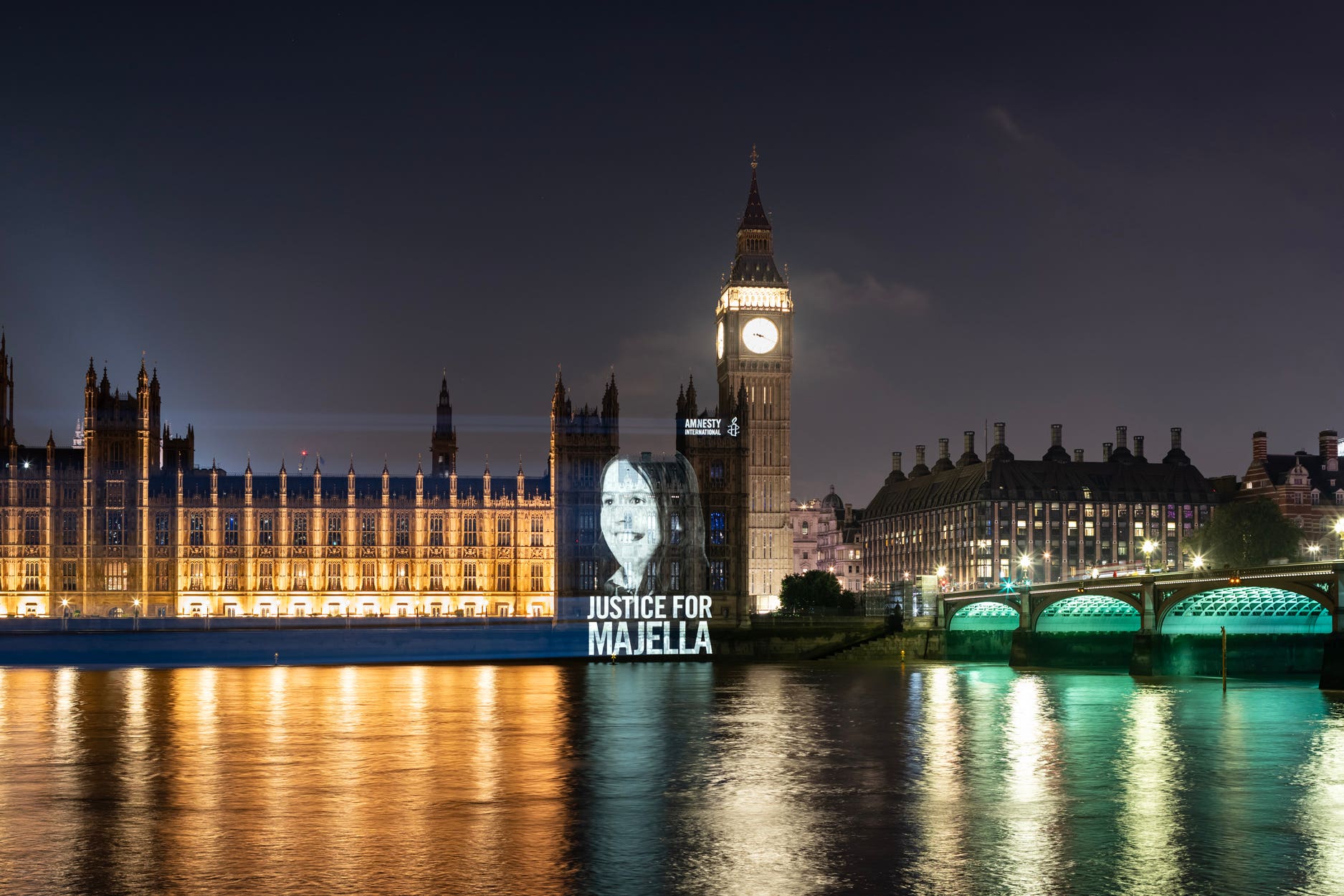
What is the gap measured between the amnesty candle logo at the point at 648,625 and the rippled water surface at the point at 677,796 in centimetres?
4517

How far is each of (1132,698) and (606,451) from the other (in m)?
73.2

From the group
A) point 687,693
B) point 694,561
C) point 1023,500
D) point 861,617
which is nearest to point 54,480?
point 694,561

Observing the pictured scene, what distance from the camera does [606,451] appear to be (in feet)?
448

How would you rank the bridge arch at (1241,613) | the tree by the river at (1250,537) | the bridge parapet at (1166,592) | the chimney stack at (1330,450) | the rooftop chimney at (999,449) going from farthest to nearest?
the rooftop chimney at (999,449) → the chimney stack at (1330,450) → the tree by the river at (1250,537) → the bridge arch at (1241,613) → the bridge parapet at (1166,592)

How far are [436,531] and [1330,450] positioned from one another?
98825 millimetres

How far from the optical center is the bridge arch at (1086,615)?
99.2 m

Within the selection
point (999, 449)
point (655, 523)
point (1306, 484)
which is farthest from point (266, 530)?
point (1306, 484)

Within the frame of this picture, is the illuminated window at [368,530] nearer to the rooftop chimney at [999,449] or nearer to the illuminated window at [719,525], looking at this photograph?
the illuminated window at [719,525]

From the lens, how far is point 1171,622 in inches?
3558

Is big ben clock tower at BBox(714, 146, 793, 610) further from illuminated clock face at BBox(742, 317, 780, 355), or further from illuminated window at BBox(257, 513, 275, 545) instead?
illuminated window at BBox(257, 513, 275, 545)

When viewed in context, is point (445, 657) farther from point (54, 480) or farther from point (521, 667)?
point (54, 480)

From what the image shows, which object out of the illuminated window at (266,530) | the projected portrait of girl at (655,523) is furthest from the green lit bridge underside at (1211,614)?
the illuminated window at (266,530)

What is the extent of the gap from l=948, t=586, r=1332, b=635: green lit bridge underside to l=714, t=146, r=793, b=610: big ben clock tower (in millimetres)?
51808

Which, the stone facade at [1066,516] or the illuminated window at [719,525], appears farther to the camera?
the stone facade at [1066,516]
